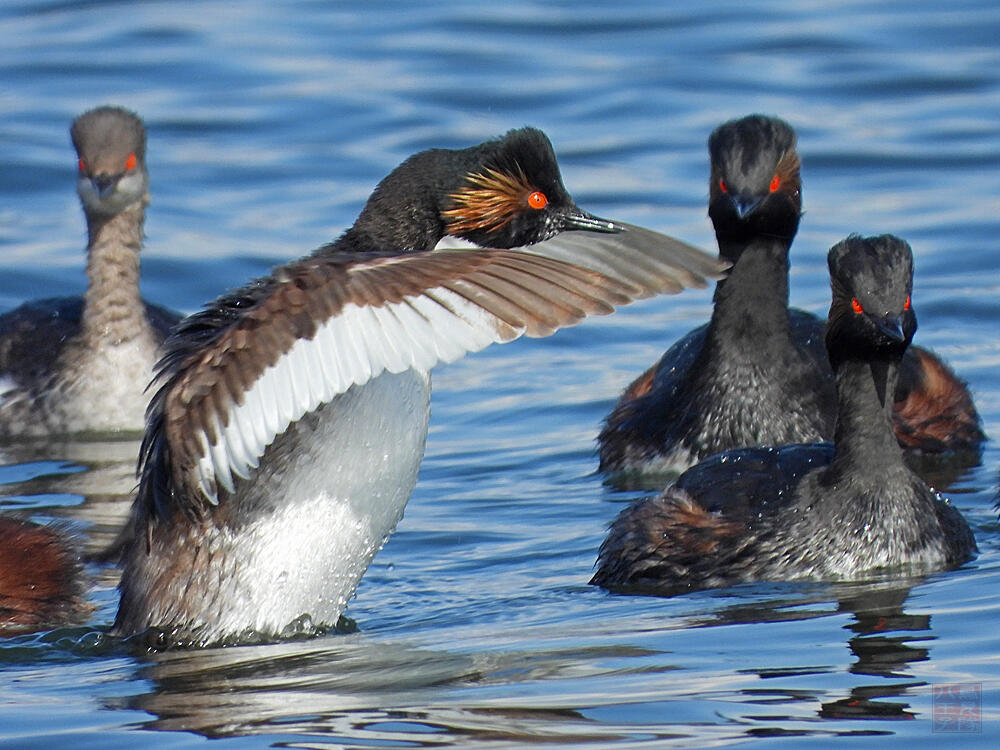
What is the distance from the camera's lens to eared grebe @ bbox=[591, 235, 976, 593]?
791 centimetres

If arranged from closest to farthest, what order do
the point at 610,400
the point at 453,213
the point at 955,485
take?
the point at 453,213, the point at 955,485, the point at 610,400

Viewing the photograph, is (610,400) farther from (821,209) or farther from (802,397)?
(821,209)

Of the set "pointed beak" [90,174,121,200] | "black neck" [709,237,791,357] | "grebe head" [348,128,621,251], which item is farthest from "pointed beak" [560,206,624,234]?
"pointed beak" [90,174,121,200]

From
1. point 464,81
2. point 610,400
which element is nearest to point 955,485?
point 610,400

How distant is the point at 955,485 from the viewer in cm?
962

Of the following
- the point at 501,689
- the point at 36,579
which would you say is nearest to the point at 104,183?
the point at 36,579

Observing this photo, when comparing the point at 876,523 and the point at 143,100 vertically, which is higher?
the point at 143,100

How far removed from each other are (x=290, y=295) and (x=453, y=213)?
3.96ft

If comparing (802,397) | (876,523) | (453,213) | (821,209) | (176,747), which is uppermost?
(821,209)

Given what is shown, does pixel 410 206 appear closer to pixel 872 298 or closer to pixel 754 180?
pixel 872 298

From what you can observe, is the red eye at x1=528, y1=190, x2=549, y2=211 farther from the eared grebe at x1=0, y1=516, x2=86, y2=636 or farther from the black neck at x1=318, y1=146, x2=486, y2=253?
the eared grebe at x1=0, y1=516, x2=86, y2=636

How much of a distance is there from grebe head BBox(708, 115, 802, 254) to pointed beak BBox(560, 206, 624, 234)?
2187mm

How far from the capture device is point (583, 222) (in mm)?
7641

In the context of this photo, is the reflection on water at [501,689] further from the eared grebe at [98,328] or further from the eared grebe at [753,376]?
the eared grebe at [98,328]
